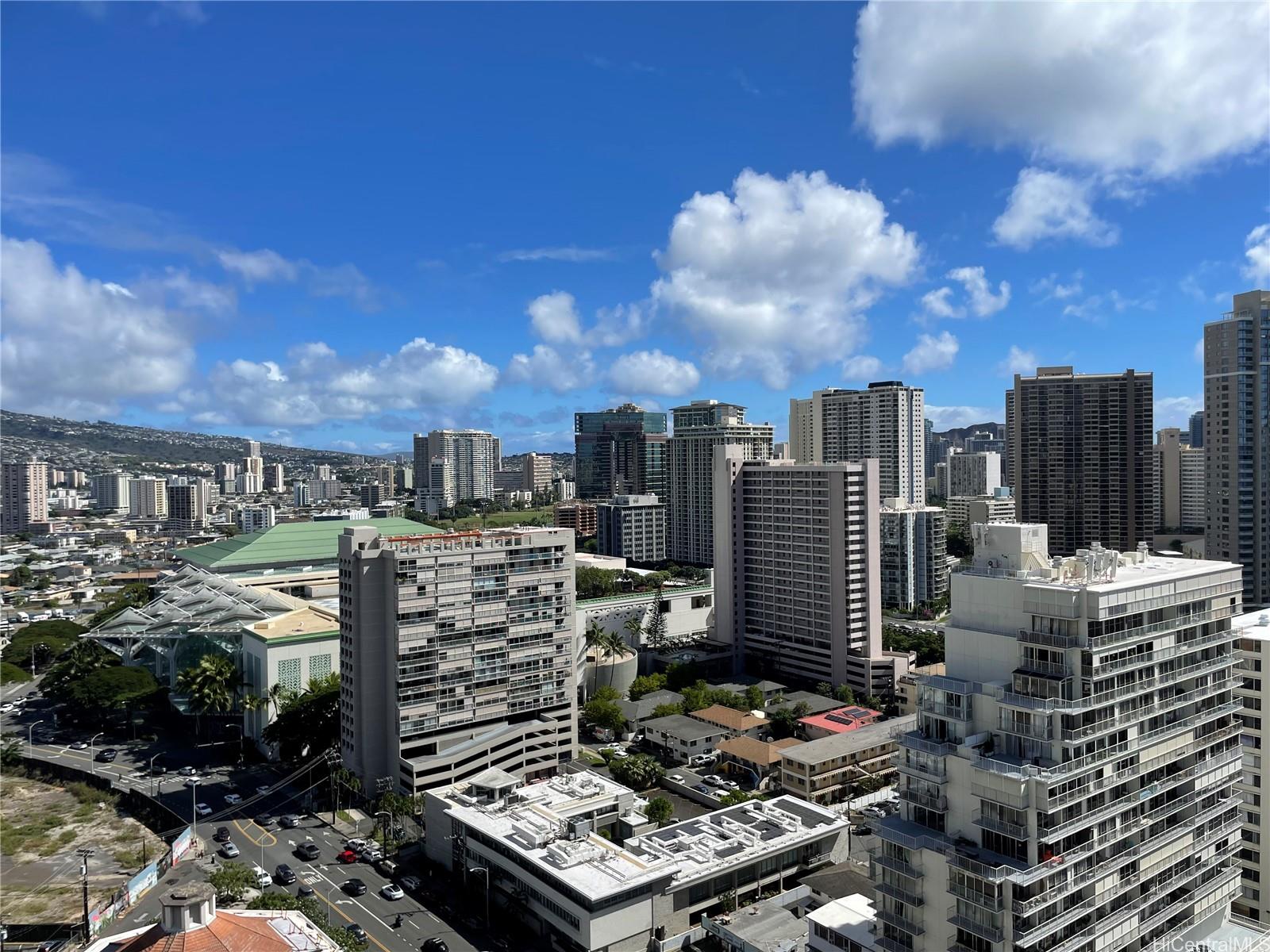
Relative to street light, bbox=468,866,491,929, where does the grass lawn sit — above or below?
above

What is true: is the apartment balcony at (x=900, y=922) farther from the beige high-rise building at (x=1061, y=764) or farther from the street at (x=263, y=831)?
the street at (x=263, y=831)

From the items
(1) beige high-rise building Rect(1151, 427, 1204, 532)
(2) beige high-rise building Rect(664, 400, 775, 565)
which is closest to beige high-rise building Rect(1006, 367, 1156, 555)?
(2) beige high-rise building Rect(664, 400, 775, 565)

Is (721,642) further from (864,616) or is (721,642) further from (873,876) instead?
(873,876)

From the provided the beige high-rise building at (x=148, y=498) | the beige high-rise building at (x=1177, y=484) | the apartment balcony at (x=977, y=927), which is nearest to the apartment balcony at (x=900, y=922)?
the apartment balcony at (x=977, y=927)

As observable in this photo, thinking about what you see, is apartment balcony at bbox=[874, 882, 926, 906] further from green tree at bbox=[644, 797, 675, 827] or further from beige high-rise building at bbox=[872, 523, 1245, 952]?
green tree at bbox=[644, 797, 675, 827]

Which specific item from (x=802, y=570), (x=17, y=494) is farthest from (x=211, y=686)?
(x=17, y=494)

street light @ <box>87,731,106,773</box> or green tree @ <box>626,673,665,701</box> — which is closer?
street light @ <box>87,731,106,773</box>
